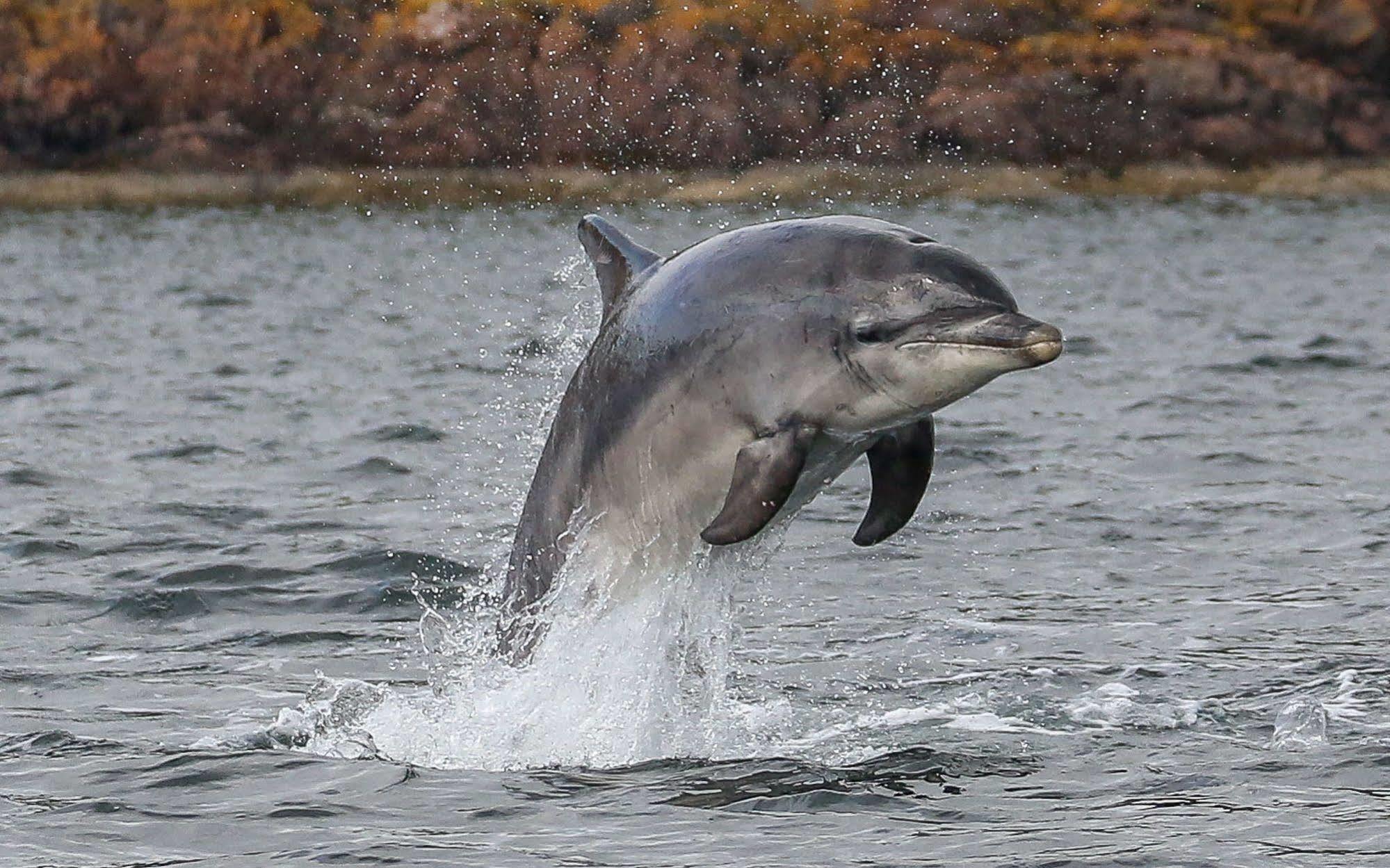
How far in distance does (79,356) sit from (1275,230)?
3444cm

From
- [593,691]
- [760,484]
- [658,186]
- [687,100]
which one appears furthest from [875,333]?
[687,100]

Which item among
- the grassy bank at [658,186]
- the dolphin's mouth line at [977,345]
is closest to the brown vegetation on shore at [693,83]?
the grassy bank at [658,186]

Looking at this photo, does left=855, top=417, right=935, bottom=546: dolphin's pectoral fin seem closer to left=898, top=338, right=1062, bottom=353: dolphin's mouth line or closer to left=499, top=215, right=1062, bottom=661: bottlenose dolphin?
left=499, top=215, right=1062, bottom=661: bottlenose dolphin

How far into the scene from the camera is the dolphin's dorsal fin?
9.23 meters

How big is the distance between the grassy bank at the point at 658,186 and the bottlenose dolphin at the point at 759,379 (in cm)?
6666

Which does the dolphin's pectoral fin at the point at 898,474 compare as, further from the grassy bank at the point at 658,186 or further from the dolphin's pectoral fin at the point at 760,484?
the grassy bank at the point at 658,186

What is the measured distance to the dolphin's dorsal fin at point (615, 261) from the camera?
923cm

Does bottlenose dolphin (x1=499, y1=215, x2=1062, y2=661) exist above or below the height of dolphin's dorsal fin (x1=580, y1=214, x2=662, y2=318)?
below

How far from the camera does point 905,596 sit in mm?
13297

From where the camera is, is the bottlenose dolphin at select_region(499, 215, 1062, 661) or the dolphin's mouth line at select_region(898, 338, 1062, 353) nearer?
the dolphin's mouth line at select_region(898, 338, 1062, 353)

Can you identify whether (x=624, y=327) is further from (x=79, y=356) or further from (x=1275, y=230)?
(x=1275, y=230)

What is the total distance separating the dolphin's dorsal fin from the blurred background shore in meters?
68.9

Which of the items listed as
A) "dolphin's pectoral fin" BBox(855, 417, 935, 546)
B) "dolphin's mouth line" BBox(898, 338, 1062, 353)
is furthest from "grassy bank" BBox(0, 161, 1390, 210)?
"dolphin's mouth line" BBox(898, 338, 1062, 353)

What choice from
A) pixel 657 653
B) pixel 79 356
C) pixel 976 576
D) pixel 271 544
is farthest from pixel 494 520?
pixel 79 356
